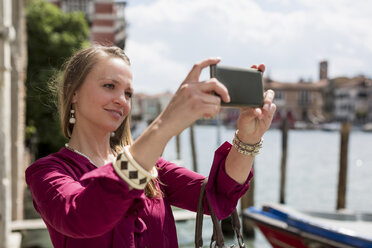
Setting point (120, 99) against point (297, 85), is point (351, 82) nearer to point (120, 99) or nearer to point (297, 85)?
point (297, 85)

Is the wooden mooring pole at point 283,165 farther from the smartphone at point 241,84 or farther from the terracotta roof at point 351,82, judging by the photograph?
the terracotta roof at point 351,82

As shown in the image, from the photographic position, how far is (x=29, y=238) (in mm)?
5043

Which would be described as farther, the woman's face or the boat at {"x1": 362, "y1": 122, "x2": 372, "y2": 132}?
the boat at {"x1": 362, "y1": 122, "x2": 372, "y2": 132}

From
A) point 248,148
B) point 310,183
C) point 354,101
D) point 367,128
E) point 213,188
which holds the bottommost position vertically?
point 367,128

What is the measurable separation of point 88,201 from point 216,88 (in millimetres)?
309

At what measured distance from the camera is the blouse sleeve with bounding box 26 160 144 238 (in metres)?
0.80

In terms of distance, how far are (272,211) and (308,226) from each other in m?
0.88

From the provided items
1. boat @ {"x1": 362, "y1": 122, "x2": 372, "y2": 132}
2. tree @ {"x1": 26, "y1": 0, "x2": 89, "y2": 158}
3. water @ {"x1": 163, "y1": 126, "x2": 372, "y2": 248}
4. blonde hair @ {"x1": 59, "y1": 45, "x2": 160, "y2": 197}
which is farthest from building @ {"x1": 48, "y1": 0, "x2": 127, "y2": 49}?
boat @ {"x1": 362, "y1": 122, "x2": 372, "y2": 132}

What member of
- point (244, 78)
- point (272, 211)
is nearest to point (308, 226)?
point (272, 211)

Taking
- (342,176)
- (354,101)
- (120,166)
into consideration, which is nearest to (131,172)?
(120,166)

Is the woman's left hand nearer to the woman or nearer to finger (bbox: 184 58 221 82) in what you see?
the woman

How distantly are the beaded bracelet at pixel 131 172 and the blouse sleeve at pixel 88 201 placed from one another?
10mm

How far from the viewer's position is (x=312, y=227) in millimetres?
5418

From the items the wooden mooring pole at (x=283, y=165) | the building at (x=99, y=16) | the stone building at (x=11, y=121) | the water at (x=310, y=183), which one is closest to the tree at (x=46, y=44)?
the building at (x=99, y=16)
